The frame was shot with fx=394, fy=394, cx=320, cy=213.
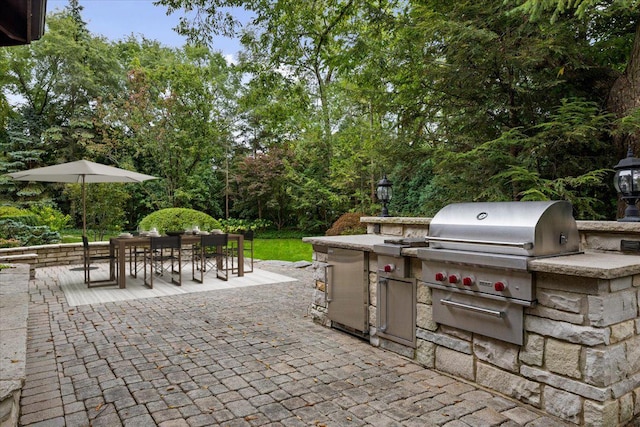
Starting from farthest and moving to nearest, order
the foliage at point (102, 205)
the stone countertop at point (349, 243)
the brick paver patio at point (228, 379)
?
the foliage at point (102, 205), the stone countertop at point (349, 243), the brick paver patio at point (228, 379)

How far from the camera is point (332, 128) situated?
14422mm

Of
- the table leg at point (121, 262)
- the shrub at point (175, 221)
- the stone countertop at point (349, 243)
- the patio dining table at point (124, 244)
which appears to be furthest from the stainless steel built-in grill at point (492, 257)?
the shrub at point (175, 221)

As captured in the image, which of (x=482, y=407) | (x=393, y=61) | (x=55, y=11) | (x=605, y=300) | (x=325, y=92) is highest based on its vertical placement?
(x=55, y=11)

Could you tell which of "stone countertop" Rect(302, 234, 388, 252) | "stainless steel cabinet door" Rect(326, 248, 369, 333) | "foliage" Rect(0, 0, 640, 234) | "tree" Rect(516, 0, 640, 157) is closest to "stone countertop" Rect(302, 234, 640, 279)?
"stone countertop" Rect(302, 234, 388, 252)

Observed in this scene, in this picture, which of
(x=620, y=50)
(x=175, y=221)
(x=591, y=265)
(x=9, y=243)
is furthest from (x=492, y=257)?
(x=9, y=243)

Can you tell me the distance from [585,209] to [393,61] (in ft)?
12.5

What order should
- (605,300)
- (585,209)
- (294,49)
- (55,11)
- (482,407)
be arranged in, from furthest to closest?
(55,11), (294,49), (585,209), (482,407), (605,300)

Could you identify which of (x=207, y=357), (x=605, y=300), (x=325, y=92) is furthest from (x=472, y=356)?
(x=325, y=92)

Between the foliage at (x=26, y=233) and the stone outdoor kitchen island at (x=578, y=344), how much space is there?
896 centimetres

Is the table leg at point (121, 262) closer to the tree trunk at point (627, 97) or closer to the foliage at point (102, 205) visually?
the foliage at point (102, 205)

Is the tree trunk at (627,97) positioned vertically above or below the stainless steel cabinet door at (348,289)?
above

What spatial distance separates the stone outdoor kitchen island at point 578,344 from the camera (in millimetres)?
2049

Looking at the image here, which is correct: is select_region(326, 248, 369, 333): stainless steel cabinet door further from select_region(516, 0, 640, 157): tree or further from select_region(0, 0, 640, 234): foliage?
select_region(516, 0, 640, 157): tree

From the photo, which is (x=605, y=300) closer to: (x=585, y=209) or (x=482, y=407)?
(x=482, y=407)
